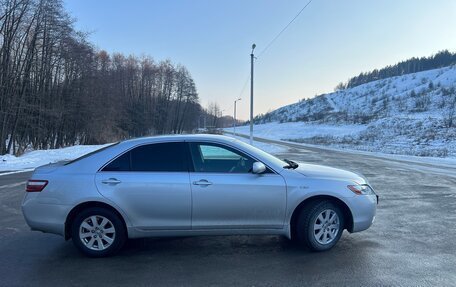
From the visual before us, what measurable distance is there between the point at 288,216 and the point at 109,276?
7.72 feet

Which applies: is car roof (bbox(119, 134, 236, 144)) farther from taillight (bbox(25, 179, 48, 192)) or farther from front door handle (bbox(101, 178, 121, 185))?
taillight (bbox(25, 179, 48, 192))

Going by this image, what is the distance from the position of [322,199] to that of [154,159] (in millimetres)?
2355

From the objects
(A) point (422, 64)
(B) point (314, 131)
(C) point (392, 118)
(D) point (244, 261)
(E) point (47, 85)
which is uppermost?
A: (A) point (422, 64)

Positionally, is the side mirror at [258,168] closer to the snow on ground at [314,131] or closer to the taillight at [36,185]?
the taillight at [36,185]

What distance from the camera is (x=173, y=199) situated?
4.95 m

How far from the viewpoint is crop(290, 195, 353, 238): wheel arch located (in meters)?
5.15

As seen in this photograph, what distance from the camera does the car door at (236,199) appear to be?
195 inches

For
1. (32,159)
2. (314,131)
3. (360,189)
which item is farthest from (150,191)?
(314,131)

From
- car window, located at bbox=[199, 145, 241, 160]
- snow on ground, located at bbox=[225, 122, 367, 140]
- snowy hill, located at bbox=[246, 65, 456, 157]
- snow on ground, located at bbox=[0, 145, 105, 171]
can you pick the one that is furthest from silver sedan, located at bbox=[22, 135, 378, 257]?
snow on ground, located at bbox=[225, 122, 367, 140]

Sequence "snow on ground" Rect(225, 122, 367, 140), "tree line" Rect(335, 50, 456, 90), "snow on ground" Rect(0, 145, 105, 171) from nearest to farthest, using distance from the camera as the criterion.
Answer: "snow on ground" Rect(0, 145, 105, 171) < "snow on ground" Rect(225, 122, 367, 140) < "tree line" Rect(335, 50, 456, 90)

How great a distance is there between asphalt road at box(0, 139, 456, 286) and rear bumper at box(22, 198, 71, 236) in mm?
401

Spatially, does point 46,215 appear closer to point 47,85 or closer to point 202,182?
point 202,182

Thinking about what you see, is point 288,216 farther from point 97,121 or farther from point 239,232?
point 97,121

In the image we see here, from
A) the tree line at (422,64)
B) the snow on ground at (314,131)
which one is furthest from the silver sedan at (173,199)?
the tree line at (422,64)
